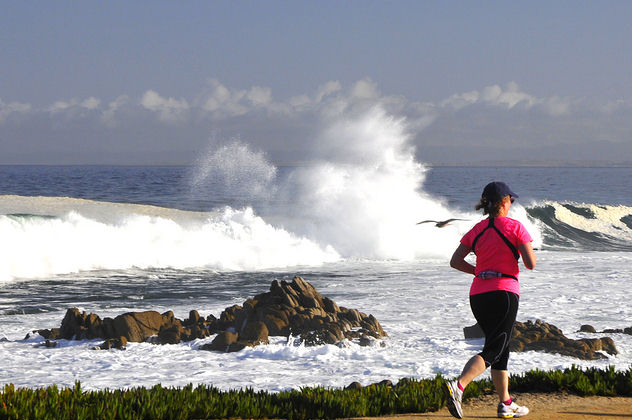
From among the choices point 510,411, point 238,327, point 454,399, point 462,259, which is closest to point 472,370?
point 454,399

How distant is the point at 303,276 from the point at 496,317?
1753 cm

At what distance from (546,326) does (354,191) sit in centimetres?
2499

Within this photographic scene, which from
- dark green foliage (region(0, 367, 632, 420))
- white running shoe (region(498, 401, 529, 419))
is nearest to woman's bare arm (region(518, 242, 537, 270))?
white running shoe (region(498, 401, 529, 419))

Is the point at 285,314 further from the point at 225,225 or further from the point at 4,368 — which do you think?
the point at 225,225

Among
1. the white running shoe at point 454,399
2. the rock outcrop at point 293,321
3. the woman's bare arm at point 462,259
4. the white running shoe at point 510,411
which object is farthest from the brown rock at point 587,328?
the white running shoe at point 454,399

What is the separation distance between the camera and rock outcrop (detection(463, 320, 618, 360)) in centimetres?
1128

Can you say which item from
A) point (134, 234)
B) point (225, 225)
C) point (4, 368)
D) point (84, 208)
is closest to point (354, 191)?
point (225, 225)

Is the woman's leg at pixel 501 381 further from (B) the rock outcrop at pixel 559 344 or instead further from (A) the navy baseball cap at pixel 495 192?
(B) the rock outcrop at pixel 559 344

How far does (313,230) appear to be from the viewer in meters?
33.2

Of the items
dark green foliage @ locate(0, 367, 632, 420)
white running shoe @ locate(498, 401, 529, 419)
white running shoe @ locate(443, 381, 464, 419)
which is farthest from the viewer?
white running shoe @ locate(498, 401, 529, 419)

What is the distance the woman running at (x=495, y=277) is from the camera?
18.6 ft

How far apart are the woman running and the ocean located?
426cm

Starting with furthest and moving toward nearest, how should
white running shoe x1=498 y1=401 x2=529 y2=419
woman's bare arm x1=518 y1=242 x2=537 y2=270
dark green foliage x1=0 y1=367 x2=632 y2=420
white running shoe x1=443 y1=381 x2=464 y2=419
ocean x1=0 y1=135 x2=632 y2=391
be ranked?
ocean x1=0 y1=135 x2=632 y2=391 → white running shoe x1=498 y1=401 x2=529 y2=419 → dark green foliage x1=0 y1=367 x2=632 y2=420 → white running shoe x1=443 y1=381 x2=464 y2=419 → woman's bare arm x1=518 y1=242 x2=537 y2=270

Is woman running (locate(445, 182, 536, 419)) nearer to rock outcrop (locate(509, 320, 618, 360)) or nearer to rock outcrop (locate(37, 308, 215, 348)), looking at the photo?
rock outcrop (locate(509, 320, 618, 360))
